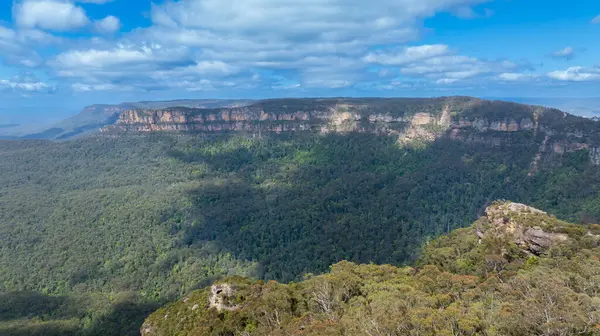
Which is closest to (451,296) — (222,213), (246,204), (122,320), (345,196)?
(122,320)

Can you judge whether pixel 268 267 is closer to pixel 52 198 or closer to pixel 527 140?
pixel 52 198

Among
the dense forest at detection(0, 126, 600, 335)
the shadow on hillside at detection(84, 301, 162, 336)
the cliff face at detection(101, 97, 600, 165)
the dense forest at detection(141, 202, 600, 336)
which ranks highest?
the cliff face at detection(101, 97, 600, 165)

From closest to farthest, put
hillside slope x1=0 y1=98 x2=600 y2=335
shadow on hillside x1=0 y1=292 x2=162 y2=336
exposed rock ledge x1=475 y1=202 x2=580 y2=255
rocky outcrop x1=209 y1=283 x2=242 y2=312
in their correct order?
1. rocky outcrop x1=209 y1=283 x2=242 y2=312
2. exposed rock ledge x1=475 y1=202 x2=580 y2=255
3. shadow on hillside x1=0 y1=292 x2=162 y2=336
4. hillside slope x1=0 y1=98 x2=600 y2=335

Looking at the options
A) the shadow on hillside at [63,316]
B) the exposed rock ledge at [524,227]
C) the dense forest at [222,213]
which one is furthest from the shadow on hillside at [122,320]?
the exposed rock ledge at [524,227]

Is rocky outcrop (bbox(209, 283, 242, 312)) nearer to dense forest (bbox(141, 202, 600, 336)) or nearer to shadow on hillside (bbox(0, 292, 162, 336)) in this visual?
dense forest (bbox(141, 202, 600, 336))

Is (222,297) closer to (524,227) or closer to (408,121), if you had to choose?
(524,227)

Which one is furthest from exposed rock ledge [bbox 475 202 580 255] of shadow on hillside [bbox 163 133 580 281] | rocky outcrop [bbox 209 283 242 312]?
rocky outcrop [bbox 209 283 242 312]

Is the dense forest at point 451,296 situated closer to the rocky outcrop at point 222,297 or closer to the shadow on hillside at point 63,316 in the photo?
the rocky outcrop at point 222,297

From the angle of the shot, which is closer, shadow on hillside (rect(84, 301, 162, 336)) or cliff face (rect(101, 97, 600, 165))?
shadow on hillside (rect(84, 301, 162, 336))
